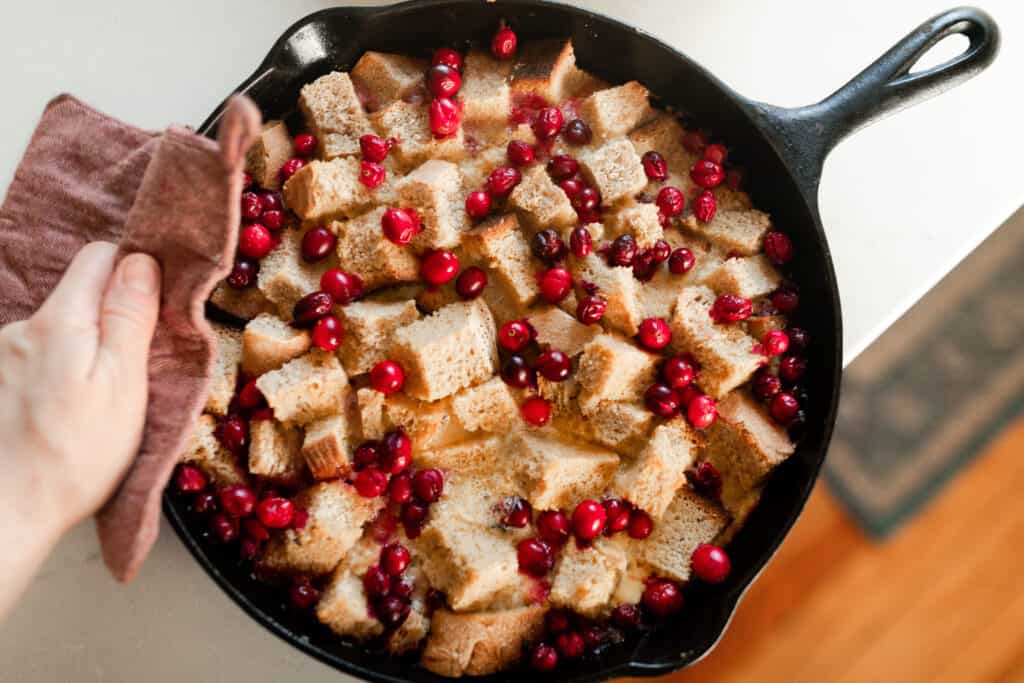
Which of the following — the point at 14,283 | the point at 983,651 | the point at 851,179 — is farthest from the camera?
A: the point at 983,651

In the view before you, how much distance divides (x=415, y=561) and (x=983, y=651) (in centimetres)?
194

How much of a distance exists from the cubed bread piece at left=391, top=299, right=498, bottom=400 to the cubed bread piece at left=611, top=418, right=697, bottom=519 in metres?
0.37

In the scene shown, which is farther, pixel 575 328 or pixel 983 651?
pixel 983 651

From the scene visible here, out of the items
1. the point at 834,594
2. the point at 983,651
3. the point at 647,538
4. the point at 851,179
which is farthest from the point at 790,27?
the point at 983,651

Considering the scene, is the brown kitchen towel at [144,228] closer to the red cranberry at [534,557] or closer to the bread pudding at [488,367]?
the bread pudding at [488,367]

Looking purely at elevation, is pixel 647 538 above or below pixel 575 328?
below

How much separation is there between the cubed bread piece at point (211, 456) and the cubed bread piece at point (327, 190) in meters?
0.49

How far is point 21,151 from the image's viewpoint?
2.15m

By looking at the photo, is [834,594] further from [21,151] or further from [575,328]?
[21,151]

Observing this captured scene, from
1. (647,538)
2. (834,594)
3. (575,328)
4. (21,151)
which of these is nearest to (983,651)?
(834,594)

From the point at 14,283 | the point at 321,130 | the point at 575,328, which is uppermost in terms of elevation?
the point at 321,130

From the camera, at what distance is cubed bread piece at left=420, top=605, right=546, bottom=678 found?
68.8 inches

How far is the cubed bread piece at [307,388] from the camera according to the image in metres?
1.79

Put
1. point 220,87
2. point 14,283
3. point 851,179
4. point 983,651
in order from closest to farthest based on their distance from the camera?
1. point 14,283
2. point 220,87
3. point 851,179
4. point 983,651
